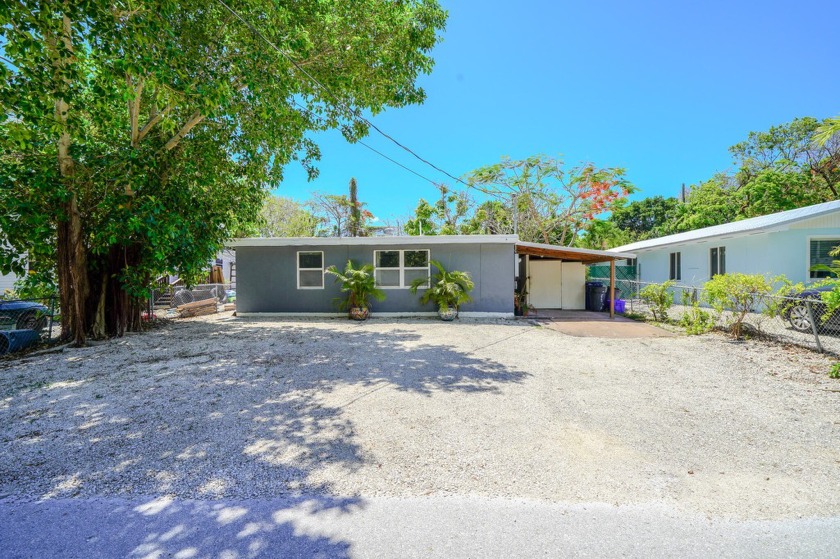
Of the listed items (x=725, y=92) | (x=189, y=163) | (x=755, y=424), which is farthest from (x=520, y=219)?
(x=755, y=424)

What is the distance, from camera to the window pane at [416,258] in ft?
38.9

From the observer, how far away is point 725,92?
1572 cm

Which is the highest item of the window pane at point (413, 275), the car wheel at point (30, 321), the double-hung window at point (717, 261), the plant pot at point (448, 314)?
the double-hung window at point (717, 261)

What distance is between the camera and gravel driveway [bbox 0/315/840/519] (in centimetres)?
276

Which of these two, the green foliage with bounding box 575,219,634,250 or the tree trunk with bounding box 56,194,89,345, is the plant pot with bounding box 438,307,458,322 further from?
the green foliage with bounding box 575,219,634,250

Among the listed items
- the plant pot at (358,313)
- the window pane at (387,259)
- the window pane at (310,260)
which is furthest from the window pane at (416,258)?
the window pane at (310,260)

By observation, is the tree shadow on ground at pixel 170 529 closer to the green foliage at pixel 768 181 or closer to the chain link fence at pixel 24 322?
the chain link fence at pixel 24 322

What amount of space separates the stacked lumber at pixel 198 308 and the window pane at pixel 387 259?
20.9 feet

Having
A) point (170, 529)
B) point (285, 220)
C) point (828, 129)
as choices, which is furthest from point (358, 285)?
point (285, 220)

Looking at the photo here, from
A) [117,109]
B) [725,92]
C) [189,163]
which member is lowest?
[189,163]

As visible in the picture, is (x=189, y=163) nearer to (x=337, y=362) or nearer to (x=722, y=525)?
(x=337, y=362)

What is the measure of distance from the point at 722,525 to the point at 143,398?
567 centimetres

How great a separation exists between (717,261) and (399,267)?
1168cm

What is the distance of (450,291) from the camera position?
11.0 m
